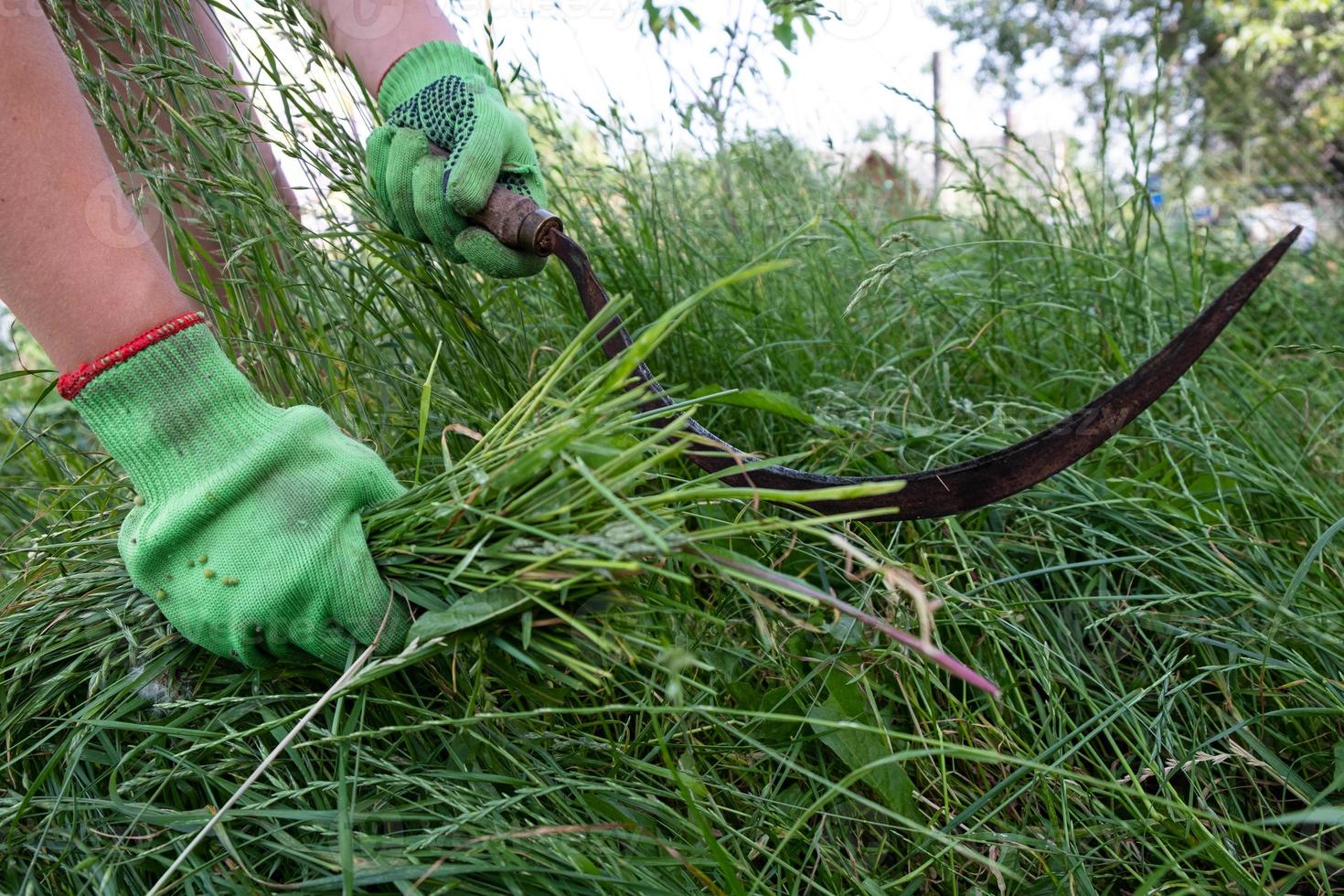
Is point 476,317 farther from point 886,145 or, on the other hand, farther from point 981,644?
point 886,145

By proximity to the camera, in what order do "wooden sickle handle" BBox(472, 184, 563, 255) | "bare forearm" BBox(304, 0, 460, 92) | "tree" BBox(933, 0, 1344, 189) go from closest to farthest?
"wooden sickle handle" BBox(472, 184, 563, 255), "bare forearm" BBox(304, 0, 460, 92), "tree" BBox(933, 0, 1344, 189)

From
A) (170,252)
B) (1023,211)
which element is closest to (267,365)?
(170,252)

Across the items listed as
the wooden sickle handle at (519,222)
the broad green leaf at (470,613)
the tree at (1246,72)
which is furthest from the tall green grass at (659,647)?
the tree at (1246,72)

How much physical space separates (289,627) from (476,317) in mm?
708

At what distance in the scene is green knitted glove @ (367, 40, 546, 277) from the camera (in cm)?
141

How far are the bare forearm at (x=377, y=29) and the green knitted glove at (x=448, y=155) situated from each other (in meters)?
0.05

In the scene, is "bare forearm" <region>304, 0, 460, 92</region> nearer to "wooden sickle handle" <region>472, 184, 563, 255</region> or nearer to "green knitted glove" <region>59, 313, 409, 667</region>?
"wooden sickle handle" <region>472, 184, 563, 255</region>

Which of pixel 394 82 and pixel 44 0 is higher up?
pixel 44 0

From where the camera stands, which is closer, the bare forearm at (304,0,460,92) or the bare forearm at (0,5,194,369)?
the bare forearm at (0,5,194,369)

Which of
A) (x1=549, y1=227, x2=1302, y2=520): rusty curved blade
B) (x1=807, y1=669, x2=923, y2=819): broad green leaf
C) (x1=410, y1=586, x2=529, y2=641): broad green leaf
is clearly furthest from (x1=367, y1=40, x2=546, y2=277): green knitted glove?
(x1=807, y1=669, x2=923, y2=819): broad green leaf

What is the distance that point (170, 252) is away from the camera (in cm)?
150

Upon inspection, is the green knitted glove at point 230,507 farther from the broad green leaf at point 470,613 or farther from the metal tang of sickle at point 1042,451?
the metal tang of sickle at point 1042,451

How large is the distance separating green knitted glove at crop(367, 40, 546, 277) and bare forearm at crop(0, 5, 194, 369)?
1.58 feet

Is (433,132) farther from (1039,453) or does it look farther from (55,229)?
(1039,453)
